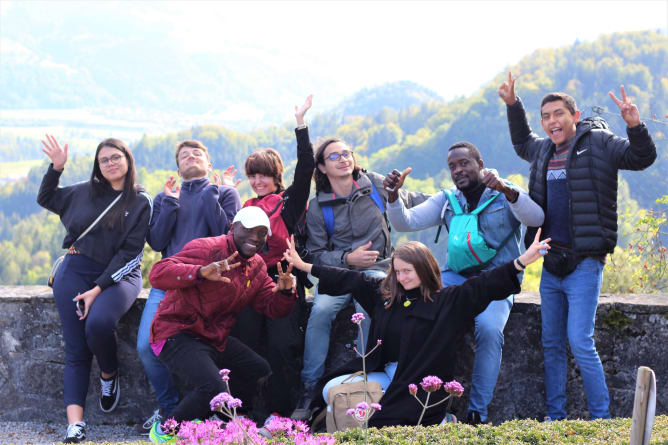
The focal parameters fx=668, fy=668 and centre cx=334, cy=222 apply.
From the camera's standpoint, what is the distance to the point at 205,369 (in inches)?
160

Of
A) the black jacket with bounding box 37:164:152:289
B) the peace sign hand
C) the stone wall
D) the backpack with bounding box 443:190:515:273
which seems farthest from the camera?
the black jacket with bounding box 37:164:152:289

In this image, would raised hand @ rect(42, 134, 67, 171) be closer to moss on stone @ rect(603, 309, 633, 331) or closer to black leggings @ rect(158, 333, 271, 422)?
black leggings @ rect(158, 333, 271, 422)

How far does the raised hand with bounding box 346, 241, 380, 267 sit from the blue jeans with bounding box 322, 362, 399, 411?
0.75m

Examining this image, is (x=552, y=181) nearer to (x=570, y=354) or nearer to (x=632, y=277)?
(x=570, y=354)

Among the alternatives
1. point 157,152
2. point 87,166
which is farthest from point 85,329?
point 157,152

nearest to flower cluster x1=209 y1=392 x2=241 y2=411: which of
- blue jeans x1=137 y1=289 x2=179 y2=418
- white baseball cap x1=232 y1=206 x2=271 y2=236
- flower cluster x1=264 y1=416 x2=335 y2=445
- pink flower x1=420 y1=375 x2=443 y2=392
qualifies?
flower cluster x1=264 y1=416 x2=335 y2=445

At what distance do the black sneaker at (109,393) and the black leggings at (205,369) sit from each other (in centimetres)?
86

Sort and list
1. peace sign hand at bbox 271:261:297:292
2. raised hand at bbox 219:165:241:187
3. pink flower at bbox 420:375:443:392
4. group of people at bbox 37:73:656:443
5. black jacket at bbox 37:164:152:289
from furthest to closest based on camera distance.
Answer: raised hand at bbox 219:165:241:187, black jacket at bbox 37:164:152:289, peace sign hand at bbox 271:261:297:292, group of people at bbox 37:73:656:443, pink flower at bbox 420:375:443:392

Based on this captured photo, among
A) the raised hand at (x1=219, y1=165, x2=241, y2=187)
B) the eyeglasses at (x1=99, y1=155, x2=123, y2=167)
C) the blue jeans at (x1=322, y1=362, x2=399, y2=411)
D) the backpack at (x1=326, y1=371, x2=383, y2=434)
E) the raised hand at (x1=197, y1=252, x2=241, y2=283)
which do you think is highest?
the eyeglasses at (x1=99, y1=155, x2=123, y2=167)

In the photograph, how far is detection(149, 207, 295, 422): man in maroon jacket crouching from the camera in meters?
4.08

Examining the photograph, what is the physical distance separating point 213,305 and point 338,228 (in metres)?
1.13

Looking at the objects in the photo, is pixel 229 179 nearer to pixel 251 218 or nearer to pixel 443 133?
pixel 251 218

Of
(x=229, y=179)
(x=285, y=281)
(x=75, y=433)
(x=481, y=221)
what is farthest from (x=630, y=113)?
(x=75, y=433)

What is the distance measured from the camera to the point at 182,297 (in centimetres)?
429
